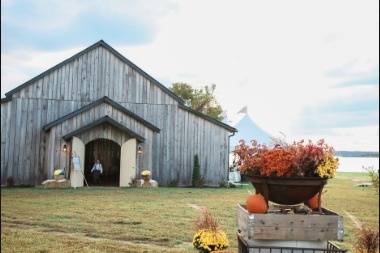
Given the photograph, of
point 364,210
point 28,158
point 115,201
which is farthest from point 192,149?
point 364,210

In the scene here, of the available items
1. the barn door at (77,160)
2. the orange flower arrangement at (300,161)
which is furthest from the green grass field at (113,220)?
the orange flower arrangement at (300,161)

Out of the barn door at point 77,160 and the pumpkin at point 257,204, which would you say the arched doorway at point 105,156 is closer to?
the barn door at point 77,160

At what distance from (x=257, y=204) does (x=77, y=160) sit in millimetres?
15144

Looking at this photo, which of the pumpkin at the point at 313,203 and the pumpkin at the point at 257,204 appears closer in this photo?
the pumpkin at the point at 257,204

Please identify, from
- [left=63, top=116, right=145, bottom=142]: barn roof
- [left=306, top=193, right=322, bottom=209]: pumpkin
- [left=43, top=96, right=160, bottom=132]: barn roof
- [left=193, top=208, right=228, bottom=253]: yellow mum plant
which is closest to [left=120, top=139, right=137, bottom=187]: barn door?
[left=63, top=116, right=145, bottom=142]: barn roof

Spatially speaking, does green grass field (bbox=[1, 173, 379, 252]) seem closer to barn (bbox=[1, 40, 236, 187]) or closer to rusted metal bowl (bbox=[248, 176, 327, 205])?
rusted metal bowl (bbox=[248, 176, 327, 205])

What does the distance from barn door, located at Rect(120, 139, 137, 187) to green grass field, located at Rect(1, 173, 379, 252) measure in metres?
3.07

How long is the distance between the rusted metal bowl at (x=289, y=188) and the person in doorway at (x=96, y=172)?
16841mm

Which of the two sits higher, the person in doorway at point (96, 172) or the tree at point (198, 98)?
the tree at point (198, 98)

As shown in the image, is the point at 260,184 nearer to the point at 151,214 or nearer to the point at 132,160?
the point at 151,214

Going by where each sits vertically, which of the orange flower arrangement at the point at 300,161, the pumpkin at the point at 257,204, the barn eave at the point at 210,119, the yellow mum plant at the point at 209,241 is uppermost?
the barn eave at the point at 210,119

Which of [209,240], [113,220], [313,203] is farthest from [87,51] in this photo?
[313,203]

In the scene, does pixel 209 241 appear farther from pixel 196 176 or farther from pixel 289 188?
pixel 196 176

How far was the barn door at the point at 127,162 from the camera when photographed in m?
20.3
